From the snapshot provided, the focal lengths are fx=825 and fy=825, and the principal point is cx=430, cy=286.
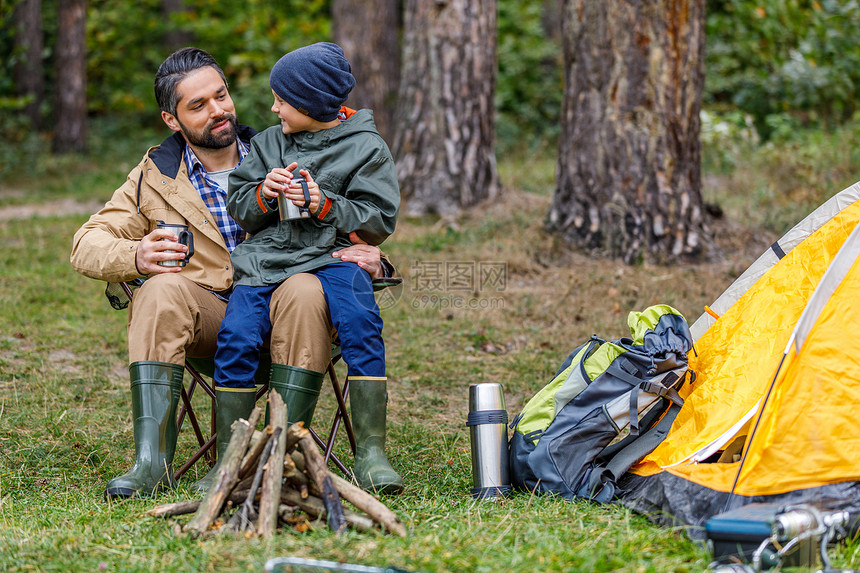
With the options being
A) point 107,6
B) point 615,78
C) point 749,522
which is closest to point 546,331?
point 615,78

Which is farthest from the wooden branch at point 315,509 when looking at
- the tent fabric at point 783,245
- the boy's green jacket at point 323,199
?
the tent fabric at point 783,245

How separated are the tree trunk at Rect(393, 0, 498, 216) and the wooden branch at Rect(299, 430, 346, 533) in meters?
4.84

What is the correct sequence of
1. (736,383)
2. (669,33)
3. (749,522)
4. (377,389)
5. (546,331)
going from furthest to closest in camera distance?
(669,33) → (546,331) → (377,389) → (736,383) → (749,522)

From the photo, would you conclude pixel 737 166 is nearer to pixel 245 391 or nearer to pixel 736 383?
pixel 736 383

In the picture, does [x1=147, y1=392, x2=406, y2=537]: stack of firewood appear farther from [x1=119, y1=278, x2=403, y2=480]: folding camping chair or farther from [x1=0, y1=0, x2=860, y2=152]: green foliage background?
[x1=0, y1=0, x2=860, y2=152]: green foliage background

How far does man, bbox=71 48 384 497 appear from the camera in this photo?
290 centimetres

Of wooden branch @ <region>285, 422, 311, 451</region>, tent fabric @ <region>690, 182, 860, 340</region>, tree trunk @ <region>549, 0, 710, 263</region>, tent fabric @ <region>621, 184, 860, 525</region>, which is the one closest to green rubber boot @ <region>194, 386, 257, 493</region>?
wooden branch @ <region>285, 422, 311, 451</region>

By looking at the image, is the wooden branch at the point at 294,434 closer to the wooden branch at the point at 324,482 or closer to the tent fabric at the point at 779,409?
the wooden branch at the point at 324,482

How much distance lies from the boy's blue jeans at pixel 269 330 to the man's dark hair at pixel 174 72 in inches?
35.1

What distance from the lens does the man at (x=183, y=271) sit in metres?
2.90

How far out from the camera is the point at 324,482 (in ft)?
8.04

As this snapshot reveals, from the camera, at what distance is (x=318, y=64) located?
122 inches

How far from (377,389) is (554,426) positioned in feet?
2.09

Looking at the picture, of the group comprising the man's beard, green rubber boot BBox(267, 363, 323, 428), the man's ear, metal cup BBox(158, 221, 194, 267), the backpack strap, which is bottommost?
the backpack strap
